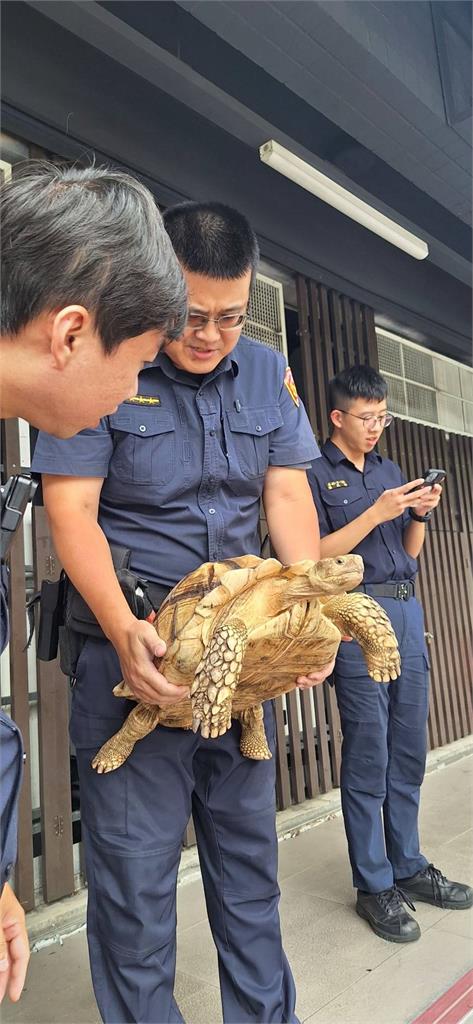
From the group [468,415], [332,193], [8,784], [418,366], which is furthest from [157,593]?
[468,415]

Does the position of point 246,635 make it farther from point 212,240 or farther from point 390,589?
point 390,589

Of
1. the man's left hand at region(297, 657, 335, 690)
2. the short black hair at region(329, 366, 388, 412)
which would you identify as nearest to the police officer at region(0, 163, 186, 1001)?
the man's left hand at region(297, 657, 335, 690)

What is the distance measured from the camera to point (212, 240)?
4.58ft

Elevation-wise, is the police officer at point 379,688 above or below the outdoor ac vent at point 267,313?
below

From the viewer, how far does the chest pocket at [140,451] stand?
53.8 inches

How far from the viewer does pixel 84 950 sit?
89.7 inches

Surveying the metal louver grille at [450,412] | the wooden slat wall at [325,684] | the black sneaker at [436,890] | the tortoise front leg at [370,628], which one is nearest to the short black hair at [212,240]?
the tortoise front leg at [370,628]

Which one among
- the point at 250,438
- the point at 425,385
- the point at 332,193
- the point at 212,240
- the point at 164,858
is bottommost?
the point at 164,858

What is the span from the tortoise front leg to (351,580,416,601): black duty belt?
1111mm

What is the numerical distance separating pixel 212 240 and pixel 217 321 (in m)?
0.17

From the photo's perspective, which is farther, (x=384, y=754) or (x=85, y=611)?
(x=384, y=754)

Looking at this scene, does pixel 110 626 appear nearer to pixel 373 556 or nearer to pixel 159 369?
pixel 159 369

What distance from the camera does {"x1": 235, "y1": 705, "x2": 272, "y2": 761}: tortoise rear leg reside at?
1440 millimetres

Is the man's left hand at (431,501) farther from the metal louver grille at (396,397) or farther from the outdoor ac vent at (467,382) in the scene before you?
the outdoor ac vent at (467,382)
